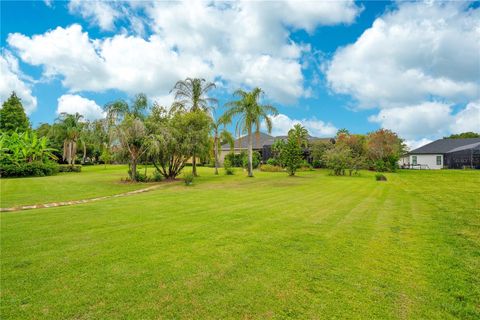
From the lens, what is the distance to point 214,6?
13.8 metres

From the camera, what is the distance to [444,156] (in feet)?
135

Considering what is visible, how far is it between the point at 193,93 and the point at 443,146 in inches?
1682

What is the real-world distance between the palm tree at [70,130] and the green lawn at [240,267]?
1343 inches

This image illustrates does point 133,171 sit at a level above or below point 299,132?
below

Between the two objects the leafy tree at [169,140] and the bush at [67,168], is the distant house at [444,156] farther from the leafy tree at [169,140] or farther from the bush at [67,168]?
the bush at [67,168]

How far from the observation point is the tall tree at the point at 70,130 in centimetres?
3644

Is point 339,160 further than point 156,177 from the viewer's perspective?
Yes

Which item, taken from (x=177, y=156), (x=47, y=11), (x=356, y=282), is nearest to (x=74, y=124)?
(x=177, y=156)

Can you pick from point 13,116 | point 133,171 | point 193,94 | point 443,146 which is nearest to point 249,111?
point 193,94

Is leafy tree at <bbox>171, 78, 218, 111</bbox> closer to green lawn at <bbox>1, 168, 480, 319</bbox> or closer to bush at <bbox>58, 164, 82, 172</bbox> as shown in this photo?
bush at <bbox>58, 164, 82, 172</bbox>

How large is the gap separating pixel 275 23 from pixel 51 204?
14.9 meters

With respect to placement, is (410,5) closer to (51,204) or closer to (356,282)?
(356,282)

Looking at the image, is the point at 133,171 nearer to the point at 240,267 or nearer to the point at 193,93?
the point at 193,93

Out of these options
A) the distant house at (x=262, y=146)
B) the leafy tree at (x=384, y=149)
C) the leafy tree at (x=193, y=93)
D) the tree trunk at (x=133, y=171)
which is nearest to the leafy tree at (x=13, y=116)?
the leafy tree at (x=193, y=93)
